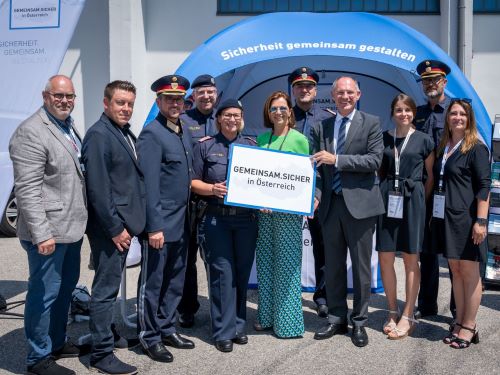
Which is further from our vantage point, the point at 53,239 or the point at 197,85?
the point at 197,85

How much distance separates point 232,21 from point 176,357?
25.2 feet

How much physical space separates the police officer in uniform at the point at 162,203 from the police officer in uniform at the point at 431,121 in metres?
2.03

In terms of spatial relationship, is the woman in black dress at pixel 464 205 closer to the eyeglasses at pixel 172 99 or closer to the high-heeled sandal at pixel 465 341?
the high-heeled sandal at pixel 465 341

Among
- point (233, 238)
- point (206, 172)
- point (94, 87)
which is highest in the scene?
point (94, 87)

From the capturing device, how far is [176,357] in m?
3.95

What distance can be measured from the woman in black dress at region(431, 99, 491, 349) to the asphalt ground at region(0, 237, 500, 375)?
0.21 metres

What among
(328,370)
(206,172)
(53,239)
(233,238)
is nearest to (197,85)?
(206,172)

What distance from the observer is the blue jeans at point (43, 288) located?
11.3 feet

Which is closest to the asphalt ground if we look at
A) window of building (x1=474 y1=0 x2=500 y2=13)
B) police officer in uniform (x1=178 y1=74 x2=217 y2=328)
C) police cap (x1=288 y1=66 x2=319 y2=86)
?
police officer in uniform (x1=178 y1=74 x2=217 y2=328)

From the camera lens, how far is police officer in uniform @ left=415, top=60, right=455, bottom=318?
15.3 feet

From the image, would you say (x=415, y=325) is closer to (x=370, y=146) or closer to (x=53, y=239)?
(x=370, y=146)

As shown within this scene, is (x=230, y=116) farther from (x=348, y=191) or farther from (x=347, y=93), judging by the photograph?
(x=348, y=191)

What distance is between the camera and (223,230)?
402 cm

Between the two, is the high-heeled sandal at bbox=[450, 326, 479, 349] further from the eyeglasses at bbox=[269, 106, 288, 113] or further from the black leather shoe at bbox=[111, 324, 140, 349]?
the black leather shoe at bbox=[111, 324, 140, 349]
